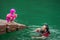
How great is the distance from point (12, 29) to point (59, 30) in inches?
83.3

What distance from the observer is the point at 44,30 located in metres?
11.7

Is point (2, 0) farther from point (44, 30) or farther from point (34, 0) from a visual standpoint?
point (44, 30)

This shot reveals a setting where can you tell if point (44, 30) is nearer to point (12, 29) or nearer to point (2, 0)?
point (12, 29)

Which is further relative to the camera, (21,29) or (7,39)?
(21,29)

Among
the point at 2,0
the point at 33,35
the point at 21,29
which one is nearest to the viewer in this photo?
the point at 33,35

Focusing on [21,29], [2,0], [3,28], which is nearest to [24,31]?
[21,29]

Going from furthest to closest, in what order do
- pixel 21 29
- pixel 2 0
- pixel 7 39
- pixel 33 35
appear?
pixel 2 0, pixel 21 29, pixel 33 35, pixel 7 39

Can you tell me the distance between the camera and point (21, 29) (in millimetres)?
12203

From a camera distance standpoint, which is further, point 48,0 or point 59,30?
point 48,0

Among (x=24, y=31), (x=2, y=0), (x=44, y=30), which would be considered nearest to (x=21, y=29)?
(x=24, y=31)

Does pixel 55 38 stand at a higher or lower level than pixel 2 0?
Answer: lower

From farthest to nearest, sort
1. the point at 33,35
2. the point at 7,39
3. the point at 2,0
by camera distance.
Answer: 1. the point at 2,0
2. the point at 33,35
3. the point at 7,39

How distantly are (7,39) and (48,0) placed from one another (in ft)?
66.9

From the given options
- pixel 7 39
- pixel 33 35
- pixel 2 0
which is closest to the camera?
pixel 7 39
